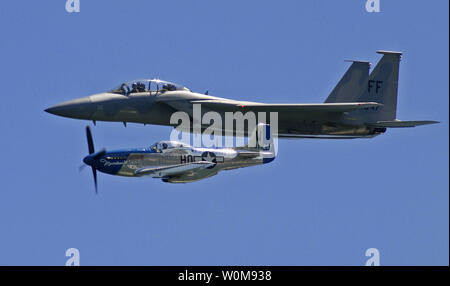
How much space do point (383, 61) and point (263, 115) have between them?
7.10 m

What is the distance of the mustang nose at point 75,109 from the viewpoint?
5978 centimetres

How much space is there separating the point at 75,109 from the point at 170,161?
5707 millimetres

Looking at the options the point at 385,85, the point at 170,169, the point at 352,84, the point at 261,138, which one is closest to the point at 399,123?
the point at 385,85

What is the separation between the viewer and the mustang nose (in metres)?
59.8

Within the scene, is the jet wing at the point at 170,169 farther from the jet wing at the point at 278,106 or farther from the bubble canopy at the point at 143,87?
the bubble canopy at the point at 143,87

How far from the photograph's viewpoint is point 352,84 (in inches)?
2566

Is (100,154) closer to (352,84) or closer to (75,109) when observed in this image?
(75,109)

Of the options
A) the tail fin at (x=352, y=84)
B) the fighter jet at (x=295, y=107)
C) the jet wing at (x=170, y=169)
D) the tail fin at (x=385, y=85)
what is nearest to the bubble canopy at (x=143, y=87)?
the fighter jet at (x=295, y=107)

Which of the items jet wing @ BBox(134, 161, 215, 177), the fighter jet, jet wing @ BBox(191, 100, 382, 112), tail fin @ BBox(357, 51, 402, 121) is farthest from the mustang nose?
tail fin @ BBox(357, 51, 402, 121)

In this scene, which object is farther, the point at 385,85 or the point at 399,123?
the point at 385,85

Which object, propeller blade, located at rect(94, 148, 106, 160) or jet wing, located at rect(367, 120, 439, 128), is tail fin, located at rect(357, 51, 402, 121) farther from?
propeller blade, located at rect(94, 148, 106, 160)

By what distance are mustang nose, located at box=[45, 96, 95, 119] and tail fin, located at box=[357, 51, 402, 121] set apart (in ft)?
42.6
